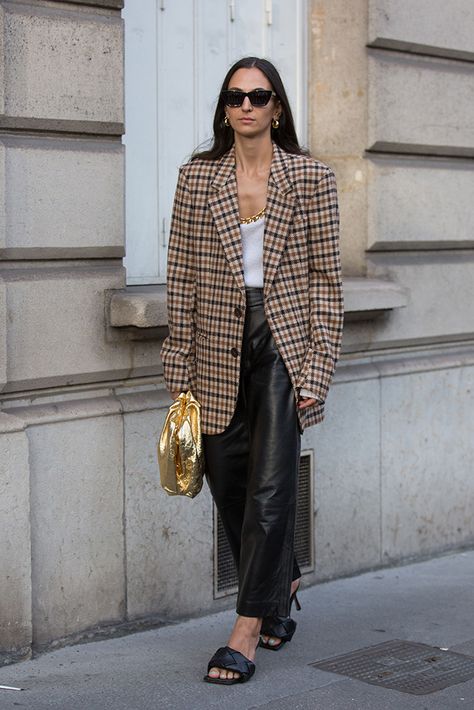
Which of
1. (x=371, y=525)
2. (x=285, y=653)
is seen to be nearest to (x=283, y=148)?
(x=285, y=653)

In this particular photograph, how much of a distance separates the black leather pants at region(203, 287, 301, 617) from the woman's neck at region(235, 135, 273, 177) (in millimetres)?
450

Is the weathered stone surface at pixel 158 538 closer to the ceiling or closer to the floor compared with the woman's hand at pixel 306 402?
closer to the floor

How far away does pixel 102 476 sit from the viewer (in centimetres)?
568

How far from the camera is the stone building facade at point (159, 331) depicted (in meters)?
5.39

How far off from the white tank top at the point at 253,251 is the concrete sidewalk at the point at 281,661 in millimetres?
1457

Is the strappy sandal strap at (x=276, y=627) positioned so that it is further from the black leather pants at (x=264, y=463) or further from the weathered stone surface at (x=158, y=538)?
the weathered stone surface at (x=158, y=538)

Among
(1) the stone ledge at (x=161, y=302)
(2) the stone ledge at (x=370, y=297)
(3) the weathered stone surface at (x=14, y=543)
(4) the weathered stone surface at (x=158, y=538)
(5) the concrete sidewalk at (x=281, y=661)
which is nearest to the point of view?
(5) the concrete sidewalk at (x=281, y=661)

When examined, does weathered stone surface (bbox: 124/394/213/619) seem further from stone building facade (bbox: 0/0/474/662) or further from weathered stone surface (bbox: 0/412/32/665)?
weathered stone surface (bbox: 0/412/32/665)

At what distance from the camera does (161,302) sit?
5.64 metres

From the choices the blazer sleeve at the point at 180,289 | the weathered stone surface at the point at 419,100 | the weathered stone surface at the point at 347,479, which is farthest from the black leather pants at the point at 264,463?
the weathered stone surface at the point at 419,100

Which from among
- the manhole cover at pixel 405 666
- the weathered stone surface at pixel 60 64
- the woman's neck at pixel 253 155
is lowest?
the manhole cover at pixel 405 666

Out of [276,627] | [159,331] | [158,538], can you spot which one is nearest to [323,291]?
[159,331]

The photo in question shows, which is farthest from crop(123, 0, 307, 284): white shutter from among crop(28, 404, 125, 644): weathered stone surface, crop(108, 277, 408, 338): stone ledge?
crop(28, 404, 125, 644): weathered stone surface

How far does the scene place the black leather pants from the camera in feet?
16.4
